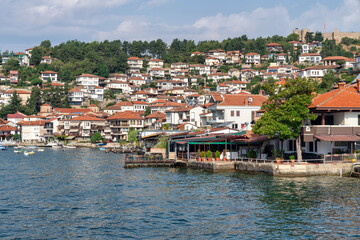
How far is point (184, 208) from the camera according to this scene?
1212 inches

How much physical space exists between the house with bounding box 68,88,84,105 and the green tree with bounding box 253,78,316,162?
137627 mm

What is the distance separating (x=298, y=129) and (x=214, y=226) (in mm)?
22065

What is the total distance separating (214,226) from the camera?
25.9 metres

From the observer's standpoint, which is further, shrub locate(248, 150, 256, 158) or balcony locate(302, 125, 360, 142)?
shrub locate(248, 150, 256, 158)

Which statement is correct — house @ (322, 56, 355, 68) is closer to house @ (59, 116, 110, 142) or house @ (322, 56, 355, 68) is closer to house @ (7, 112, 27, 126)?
house @ (59, 116, 110, 142)

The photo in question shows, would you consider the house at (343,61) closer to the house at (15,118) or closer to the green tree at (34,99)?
the green tree at (34,99)

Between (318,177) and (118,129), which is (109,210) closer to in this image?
(318,177)

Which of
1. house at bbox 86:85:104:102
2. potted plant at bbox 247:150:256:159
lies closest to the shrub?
potted plant at bbox 247:150:256:159

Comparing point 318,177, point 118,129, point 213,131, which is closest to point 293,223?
point 318,177

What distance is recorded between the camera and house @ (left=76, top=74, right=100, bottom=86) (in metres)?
188

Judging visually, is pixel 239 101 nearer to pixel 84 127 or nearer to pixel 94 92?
pixel 84 127

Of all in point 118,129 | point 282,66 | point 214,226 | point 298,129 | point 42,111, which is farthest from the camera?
point 282,66

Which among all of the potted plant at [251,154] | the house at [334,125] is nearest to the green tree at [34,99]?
the potted plant at [251,154]

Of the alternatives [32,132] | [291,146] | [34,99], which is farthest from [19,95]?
[291,146]
